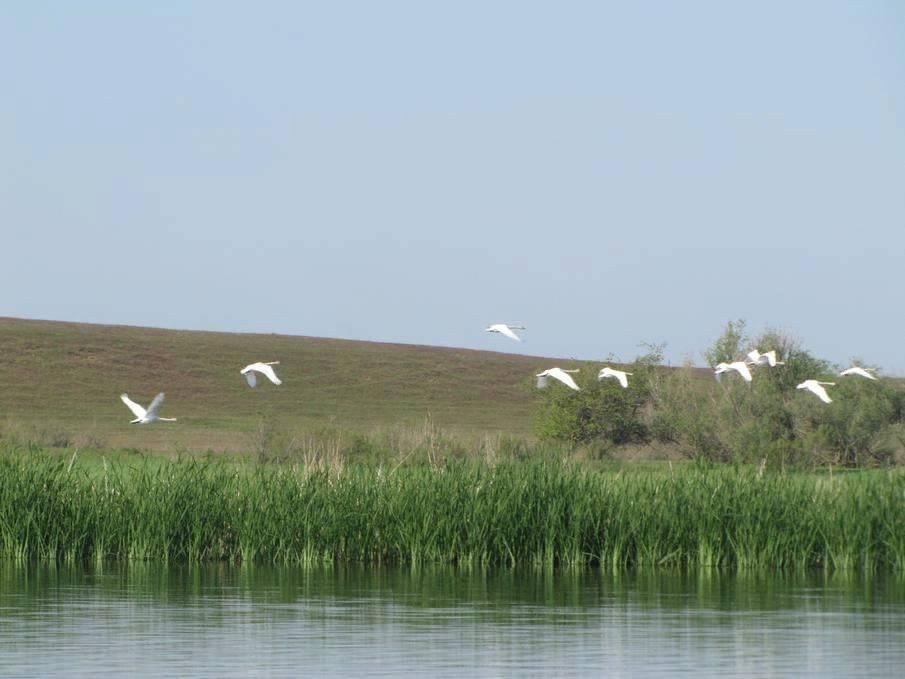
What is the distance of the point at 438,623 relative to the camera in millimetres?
20062

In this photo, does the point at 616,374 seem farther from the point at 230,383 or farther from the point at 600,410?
the point at 230,383

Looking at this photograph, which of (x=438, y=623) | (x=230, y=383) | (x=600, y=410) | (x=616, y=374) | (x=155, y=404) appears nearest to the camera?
(x=438, y=623)

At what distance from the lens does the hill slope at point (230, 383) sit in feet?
233

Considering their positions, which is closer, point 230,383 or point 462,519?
point 462,519

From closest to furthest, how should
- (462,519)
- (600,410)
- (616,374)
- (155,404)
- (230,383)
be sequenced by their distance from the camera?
1. (462,519)
2. (155,404)
3. (616,374)
4. (600,410)
5. (230,383)

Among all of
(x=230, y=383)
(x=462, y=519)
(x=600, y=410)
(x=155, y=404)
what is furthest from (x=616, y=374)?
(x=230, y=383)

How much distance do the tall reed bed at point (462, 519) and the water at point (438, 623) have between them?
2.35 feet

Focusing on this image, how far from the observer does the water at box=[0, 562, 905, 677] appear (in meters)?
17.0

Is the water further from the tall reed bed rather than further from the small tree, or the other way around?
the small tree

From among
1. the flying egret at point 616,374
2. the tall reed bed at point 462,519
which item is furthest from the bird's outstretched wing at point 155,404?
the flying egret at point 616,374

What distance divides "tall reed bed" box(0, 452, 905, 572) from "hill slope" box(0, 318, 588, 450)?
3410 cm

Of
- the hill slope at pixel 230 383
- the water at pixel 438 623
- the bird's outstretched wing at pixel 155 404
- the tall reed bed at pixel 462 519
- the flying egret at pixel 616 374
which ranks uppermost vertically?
the hill slope at pixel 230 383

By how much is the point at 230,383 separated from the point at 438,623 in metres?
64.2

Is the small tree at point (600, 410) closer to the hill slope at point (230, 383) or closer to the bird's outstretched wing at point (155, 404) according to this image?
the hill slope at point (230, 383)
